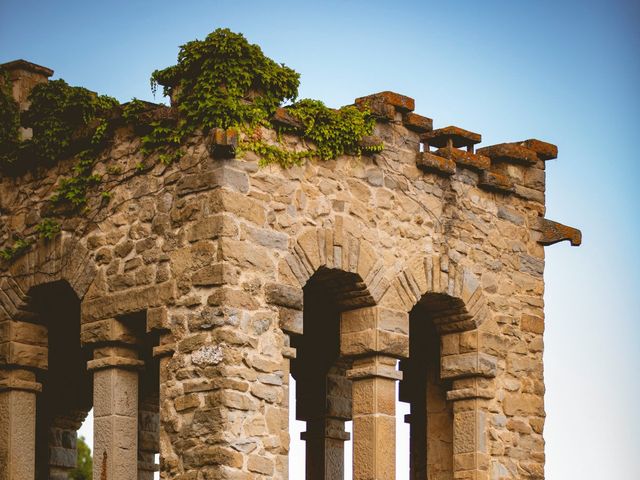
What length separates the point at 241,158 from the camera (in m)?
17.3

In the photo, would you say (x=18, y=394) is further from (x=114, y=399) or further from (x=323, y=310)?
(x=323, y=310)

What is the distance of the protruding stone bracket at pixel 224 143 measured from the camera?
56.2 ft

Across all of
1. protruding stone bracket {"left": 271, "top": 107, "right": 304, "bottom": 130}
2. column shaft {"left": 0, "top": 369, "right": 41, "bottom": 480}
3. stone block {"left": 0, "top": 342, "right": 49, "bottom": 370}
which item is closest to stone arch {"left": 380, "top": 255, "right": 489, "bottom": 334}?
protruding stone bracket {"left": 271, "top": 107, "right": 304, "bottom": 130}

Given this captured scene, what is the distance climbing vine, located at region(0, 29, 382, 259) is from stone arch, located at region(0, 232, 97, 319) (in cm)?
15

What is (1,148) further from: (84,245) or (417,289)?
(417,289)

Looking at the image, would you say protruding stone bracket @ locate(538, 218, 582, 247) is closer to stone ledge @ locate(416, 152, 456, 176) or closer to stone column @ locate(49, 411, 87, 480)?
stone ledge @ locate(416, 152, 456, 176)

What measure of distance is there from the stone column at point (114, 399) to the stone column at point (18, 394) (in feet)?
3.70

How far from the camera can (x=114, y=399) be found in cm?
1783

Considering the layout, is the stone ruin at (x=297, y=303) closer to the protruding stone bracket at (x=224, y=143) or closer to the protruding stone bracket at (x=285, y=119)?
the protruding stone bracket at (x=224, y=143)

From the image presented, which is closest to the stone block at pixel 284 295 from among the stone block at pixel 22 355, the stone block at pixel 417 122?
the stone block at pixel 417 122

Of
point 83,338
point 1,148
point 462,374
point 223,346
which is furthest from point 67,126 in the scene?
point 462,374

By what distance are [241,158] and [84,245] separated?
2.10 m

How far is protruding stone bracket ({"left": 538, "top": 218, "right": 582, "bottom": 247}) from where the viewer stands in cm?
2059

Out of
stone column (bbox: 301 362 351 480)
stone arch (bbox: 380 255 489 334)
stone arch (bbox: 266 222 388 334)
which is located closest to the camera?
stone arch (bbox: 266 222 388 334)
